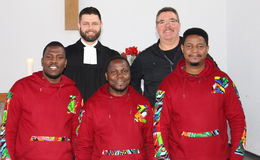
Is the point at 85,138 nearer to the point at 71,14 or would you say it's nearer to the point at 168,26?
the point at 168,26

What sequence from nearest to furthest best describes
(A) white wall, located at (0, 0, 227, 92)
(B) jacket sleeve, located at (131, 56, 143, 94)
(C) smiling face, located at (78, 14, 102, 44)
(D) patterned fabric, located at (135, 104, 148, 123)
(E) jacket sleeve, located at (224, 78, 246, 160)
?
(E) jacket sleeve, located at (224, 78, 246, 160) → (D) patterned fabric, located at (135, 104, 148, 123) → (C) smiling face, located at (78, 14, 102, 44) → (B) jacket sleeve, located at (131, 56, 143, 94) → (A) white wall, located at (0, 0, 227, 92)

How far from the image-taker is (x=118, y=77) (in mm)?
2812

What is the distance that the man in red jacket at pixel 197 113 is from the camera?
259 cm

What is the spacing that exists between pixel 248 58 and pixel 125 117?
3684 millimetres

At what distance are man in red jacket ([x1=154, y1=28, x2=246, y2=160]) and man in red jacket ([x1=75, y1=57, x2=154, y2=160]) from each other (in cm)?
17

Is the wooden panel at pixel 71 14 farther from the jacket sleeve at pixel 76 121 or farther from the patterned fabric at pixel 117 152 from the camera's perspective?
the patterned fabric at pixel 117 152

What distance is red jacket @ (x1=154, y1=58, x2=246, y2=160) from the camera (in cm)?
259

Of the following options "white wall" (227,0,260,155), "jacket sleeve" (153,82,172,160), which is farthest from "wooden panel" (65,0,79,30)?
"jacket sleeve" (153,82,172,160)

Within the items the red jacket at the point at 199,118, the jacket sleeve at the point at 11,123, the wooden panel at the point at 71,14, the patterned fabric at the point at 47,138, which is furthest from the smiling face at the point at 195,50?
the wooden panel at the point at 71,14

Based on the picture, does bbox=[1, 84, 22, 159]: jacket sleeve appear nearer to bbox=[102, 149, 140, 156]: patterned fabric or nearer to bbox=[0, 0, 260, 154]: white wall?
bbox=[102, 149, 140, 156]: patterned fabric

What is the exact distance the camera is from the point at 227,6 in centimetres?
659

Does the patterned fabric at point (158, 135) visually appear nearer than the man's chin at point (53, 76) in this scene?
Yes

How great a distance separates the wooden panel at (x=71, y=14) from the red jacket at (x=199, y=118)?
3684 mm

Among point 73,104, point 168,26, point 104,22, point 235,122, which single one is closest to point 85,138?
point 73,104
